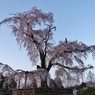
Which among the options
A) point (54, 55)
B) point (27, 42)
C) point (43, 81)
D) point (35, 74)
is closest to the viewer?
point (35, 74)

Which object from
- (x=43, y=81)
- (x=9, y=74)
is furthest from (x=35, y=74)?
(x=9, y=74)

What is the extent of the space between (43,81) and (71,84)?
337 centimetres

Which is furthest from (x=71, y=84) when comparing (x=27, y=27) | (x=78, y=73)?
(x=27, y=27)

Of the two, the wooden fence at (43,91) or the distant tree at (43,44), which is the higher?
the distant tree at (43,44)

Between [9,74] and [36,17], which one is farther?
[36,17]

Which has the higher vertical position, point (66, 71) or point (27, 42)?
point (27, 42)

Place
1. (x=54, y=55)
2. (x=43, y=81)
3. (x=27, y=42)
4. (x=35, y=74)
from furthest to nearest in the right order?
(x=27, y=42) < (x=54, y=55) < (x=43, y=81) < (x=35, y=74)

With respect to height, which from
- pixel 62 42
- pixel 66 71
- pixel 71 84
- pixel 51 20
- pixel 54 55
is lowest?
pixel 71 84

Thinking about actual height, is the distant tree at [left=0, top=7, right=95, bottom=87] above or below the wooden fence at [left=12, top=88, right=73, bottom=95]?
above

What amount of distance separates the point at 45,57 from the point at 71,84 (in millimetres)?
3454

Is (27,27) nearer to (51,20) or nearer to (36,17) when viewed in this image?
(36,17)

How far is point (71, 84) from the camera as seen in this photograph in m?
15.3

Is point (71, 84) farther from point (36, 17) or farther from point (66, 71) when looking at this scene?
point (36, 17)

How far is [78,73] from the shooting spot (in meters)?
15.0
